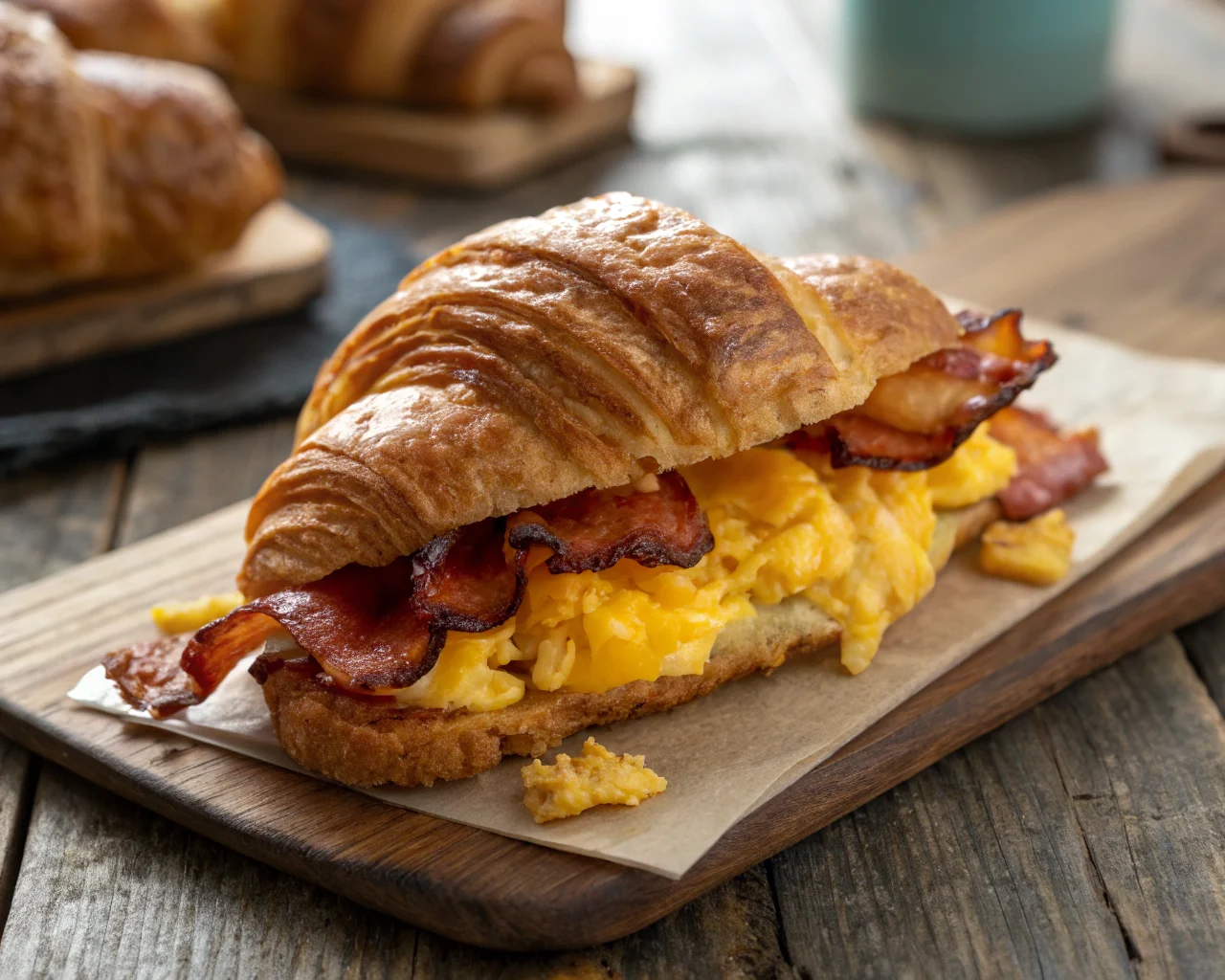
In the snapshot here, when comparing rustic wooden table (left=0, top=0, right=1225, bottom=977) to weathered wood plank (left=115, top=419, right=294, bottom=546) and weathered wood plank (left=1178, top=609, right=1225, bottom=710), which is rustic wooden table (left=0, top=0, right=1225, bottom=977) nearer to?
weathered wood plank (left=1178, top=609, right=1225, bottom=710)

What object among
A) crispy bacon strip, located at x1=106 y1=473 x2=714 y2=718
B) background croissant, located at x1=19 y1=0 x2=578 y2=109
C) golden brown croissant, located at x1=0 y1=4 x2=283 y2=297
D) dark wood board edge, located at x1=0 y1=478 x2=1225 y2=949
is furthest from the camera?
background croissant, located at x1=19 y1=0 x2=578 y2=109

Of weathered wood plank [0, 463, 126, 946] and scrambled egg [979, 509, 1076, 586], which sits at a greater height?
scrambled egg [979, 509, 1076, 586]

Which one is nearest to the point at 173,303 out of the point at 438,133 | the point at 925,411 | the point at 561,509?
the point at 438,133

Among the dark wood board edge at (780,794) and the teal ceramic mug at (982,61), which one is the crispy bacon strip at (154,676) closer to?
the dark wood board edge at (780,794)

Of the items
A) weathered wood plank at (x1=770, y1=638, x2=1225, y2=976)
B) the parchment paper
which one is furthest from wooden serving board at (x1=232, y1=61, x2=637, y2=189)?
weathered wood plank at (x1=770, y1=638, x2=1225, y2=976)

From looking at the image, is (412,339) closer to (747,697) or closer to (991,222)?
(747,697)

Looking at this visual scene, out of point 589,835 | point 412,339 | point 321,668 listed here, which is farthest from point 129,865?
point 412,339

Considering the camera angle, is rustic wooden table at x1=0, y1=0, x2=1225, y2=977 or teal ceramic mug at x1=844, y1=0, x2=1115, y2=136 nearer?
rustic wooden table at x1=0, y1=0, x2=1225, y2=977

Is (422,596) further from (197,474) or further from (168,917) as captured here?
(197,474)
